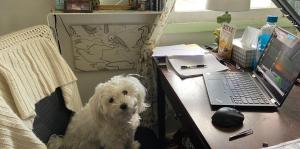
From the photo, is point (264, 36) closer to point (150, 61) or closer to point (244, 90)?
point (244, 90)

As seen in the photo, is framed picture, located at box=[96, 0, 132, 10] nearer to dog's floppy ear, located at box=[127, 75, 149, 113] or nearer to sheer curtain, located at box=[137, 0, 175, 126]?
sheer curtain, located at box=[137, 0, 175, 126]

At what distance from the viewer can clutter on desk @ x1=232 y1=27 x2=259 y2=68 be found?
56.6 inches

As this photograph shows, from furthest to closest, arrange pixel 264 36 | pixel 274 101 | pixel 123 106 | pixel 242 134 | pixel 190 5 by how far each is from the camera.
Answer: pixel 190 5 → pixel 264 36 → pixel 123 106 → pixel 274 101 → pixel 242 134

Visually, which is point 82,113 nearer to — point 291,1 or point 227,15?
point 227,15

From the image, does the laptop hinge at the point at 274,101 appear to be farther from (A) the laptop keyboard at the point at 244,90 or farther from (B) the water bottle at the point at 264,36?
(B) the water bottle at the point at 264,36

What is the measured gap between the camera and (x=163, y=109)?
178 centimetres

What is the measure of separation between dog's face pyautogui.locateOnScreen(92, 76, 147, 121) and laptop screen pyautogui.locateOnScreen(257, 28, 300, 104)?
60 cm

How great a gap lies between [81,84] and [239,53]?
1077 millimetres

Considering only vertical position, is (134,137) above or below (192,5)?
below

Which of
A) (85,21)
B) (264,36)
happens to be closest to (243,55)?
(264,36)

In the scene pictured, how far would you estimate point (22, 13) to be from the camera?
5.39ft

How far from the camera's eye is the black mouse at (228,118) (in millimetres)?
902

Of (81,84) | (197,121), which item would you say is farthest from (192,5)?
(197,121)

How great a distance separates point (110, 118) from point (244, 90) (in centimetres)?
63
